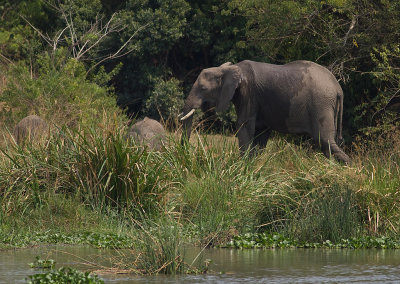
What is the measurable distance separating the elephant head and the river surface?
5.84 metres

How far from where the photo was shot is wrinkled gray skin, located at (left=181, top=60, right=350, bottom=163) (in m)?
15.1

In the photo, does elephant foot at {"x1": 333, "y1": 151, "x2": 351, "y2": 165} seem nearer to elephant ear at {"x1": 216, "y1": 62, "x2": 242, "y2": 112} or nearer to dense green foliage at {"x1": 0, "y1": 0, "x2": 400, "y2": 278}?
dense green foliage at {"x1": 0, "y1": 0, "x2": 400, "y2": 278}

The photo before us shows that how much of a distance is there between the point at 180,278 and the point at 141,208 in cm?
307

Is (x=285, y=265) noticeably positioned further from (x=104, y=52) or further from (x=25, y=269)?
(x=104, y=52)

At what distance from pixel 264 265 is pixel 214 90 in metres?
7.31

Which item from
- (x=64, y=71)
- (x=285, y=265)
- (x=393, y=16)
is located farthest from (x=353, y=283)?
(x=64, y=71)

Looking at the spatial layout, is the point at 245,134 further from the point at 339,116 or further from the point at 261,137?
the point at 339,116

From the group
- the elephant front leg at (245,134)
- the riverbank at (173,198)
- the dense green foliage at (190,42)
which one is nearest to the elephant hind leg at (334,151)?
the elephant front leg at (245,134)

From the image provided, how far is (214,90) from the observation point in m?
15.8

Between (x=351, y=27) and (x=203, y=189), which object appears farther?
(x=351, y=27)

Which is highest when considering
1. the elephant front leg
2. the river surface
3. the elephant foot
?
the elephant front leg

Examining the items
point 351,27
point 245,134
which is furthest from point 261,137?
point 351,27

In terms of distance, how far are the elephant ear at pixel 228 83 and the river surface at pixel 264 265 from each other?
580 centimetres

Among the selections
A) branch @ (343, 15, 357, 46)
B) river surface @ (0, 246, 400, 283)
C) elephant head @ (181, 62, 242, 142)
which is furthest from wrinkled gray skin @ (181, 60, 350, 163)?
river surface @ (0, 246, 400, 283)
